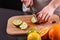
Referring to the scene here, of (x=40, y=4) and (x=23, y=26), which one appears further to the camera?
(x=40, y=4)

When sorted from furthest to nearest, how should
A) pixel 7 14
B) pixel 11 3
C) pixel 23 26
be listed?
1. pixel 11 3
2. pixel 7 14
3. pixel 23 26

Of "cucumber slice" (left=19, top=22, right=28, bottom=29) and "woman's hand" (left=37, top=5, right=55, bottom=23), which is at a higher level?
"woman's hand" (left=37, top=5, right=55, bottom=23)

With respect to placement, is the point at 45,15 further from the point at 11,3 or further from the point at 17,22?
the point at 11,3

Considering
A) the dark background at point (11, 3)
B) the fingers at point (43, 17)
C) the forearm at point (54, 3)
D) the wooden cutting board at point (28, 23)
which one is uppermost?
the forearm at point (54, 3)

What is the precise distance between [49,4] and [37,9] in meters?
0.16

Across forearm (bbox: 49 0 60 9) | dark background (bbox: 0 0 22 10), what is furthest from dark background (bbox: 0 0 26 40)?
forearm (bbox: 49 0 60 9)

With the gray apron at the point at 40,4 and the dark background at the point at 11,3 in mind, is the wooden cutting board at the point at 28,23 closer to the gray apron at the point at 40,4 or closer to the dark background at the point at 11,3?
the gray apron at the point at 40,4

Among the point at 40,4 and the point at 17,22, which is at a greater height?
the point at 40,4

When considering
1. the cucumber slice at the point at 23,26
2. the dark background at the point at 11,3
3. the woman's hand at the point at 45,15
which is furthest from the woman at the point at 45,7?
the dark background at the point at 11,3

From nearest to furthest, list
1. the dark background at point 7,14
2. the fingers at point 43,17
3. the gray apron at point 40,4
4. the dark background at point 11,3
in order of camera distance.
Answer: the dark background at point 7,14, the fingers at point 43,17, the gray apron at point 40,4, the dark background at point 11,3

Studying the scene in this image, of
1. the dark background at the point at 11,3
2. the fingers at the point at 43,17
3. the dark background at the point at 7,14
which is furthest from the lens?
the dark background at the point at 11,3

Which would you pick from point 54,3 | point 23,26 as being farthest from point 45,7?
point 23,26

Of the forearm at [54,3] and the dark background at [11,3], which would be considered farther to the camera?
the dark background at [11,3]

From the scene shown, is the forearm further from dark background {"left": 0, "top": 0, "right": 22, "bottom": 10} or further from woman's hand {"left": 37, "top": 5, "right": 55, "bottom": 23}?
dark background {"left": 0, "top": 0, "right": 22, "bottom": 10}
